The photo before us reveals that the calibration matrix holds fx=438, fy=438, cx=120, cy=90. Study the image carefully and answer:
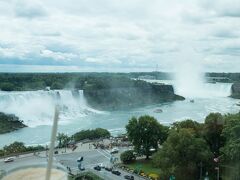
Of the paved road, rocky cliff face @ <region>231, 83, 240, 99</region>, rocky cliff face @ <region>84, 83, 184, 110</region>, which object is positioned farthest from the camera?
rocky cliff face @ <region>231, 83, 240, 99</region>

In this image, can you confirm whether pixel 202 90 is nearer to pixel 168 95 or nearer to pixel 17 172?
pixel 168 95

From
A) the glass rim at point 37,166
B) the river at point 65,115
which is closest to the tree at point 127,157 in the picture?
the river at point 65,115

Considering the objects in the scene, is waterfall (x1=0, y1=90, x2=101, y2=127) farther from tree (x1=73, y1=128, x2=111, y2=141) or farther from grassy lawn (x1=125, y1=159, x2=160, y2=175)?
grassy lawn (x1=125, y1=159, x2=160, y2=175)

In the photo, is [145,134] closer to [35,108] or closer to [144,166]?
[144,166]

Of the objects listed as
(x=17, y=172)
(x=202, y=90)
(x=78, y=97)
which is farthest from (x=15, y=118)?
(x=202, y=90)

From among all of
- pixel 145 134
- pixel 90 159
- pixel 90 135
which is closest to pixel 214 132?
pixel 145 134

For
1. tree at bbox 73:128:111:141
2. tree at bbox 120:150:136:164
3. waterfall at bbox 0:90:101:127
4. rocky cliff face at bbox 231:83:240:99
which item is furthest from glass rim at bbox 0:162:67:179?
rocky cliff face at bbox 231:83:240:99
